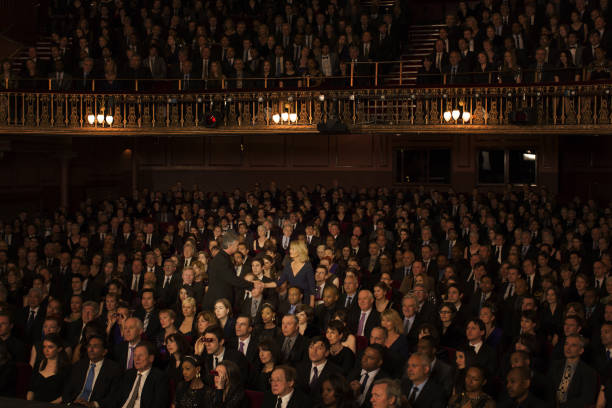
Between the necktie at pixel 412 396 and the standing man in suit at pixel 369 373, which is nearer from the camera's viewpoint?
the necktie at pixel 412 396

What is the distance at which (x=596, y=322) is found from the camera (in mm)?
6152

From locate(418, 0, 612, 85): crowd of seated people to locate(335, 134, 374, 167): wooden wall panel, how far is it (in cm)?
431

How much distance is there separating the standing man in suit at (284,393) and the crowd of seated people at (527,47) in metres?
8.46

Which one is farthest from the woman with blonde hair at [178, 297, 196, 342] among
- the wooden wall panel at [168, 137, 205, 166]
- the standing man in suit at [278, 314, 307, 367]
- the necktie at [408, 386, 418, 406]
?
the wooden wall panel at [168, 137, 205, 166]

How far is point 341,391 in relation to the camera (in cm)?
427

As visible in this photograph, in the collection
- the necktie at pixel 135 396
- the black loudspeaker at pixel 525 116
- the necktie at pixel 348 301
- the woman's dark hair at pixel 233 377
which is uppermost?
the black loudspeaker at pixel 525 116

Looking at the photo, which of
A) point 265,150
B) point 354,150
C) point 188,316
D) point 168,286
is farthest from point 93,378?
point 265,150

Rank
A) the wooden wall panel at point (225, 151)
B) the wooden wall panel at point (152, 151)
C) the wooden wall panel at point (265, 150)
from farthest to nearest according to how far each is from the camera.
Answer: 1. the wooden wall panel at point (152, 151)
2. the wooden wall panel at point (225, 151)
3. the wooden wall panel at point (265, 150)

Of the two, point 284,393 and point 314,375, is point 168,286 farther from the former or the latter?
point 284,393

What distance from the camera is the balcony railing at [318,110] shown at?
37.3 ft

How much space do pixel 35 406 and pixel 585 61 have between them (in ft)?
36.4

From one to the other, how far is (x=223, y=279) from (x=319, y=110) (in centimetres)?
652

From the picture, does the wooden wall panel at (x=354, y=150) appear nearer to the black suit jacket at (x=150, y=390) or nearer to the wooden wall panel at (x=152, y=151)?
the wooden wall panel at (x=152, y=151)

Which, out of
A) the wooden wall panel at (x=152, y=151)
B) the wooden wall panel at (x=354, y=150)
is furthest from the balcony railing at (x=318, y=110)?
the wooden wall panel at (x=152, y=151)
